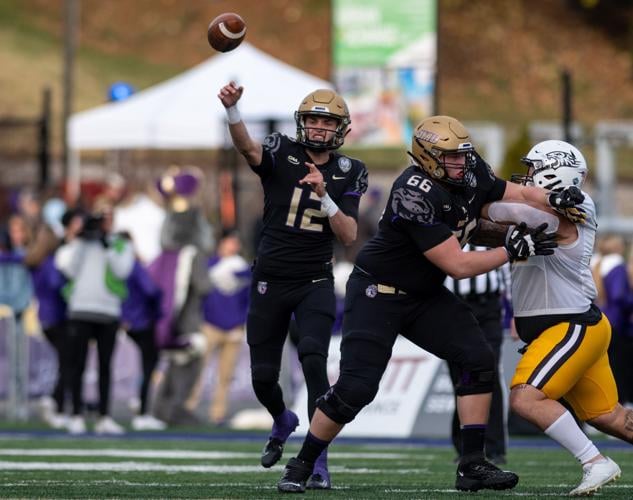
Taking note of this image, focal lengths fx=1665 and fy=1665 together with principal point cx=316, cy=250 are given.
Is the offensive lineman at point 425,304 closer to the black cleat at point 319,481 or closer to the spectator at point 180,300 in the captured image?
the black cleat at point 319,481

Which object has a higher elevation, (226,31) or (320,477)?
(226,31)

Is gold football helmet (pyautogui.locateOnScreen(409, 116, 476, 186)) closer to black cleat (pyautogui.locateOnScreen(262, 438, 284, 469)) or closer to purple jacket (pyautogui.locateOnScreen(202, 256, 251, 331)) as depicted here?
black cleat (pyautogui.locateOnScreen(262, 438, 284, 469))

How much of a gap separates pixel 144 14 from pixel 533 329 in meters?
44.0

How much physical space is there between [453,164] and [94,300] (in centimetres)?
647

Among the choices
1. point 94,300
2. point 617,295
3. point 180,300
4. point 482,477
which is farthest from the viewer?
point 180,300

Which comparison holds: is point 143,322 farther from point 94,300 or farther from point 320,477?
point 320,477

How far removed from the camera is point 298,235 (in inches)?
332

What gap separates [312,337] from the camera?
8.29 m

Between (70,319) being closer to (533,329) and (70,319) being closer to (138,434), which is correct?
(138,434)

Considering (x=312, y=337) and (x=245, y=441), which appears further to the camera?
(x=245, y=441)

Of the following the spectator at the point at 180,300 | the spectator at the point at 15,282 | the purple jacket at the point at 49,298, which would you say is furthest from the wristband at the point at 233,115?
the spectator at the point at 15,282

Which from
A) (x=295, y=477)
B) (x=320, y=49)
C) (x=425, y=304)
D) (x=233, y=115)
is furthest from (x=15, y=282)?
(x=320, y=49)

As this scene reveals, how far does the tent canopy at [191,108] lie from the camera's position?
63.0ft

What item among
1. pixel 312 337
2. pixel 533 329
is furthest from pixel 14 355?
pixel 533 329
